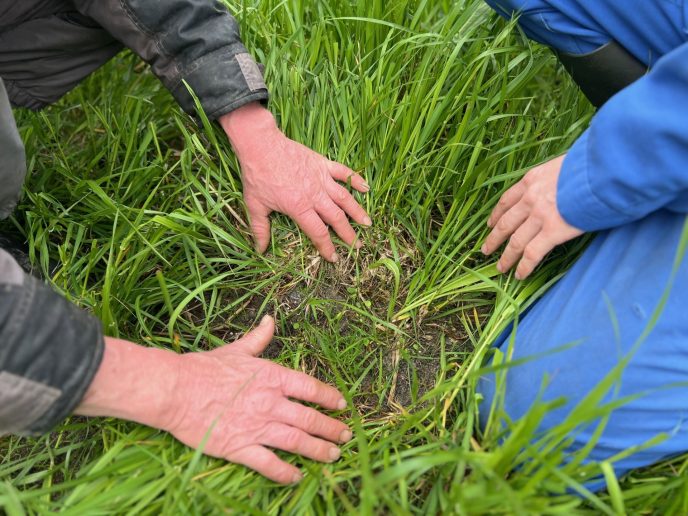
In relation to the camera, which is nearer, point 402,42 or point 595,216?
point 595,216

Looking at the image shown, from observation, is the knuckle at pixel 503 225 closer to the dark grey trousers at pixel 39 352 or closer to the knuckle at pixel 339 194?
the knuckle at pixel 339 194

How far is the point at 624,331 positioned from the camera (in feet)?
4.06

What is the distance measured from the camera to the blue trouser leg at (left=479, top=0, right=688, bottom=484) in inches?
47.9

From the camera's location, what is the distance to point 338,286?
1.52 meters

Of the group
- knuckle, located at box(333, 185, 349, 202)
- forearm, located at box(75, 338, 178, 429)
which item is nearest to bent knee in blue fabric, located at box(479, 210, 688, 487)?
knuckle, located at box(333, 185, 349, 202)

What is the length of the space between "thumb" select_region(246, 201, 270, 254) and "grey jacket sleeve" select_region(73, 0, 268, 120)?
0.79 ft

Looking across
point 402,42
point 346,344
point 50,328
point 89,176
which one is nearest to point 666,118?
point 402,42

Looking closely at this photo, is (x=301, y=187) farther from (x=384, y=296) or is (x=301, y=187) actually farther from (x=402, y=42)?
(x=402, y=42)

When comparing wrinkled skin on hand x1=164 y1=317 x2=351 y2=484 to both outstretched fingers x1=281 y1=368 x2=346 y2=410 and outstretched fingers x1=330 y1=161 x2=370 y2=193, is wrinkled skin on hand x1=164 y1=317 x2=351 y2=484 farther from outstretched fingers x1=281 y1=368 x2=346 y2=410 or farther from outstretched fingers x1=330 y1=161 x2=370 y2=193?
outstretched fingers x1=330 y1=161 x2=370 y2=193

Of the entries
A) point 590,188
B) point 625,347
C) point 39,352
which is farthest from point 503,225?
point 39,352

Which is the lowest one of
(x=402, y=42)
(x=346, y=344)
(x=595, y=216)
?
(x=346, y=344)

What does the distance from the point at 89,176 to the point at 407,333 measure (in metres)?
0.99

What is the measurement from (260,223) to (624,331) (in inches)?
33.2

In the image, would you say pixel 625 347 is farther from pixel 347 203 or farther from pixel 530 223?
pixel 347 203
